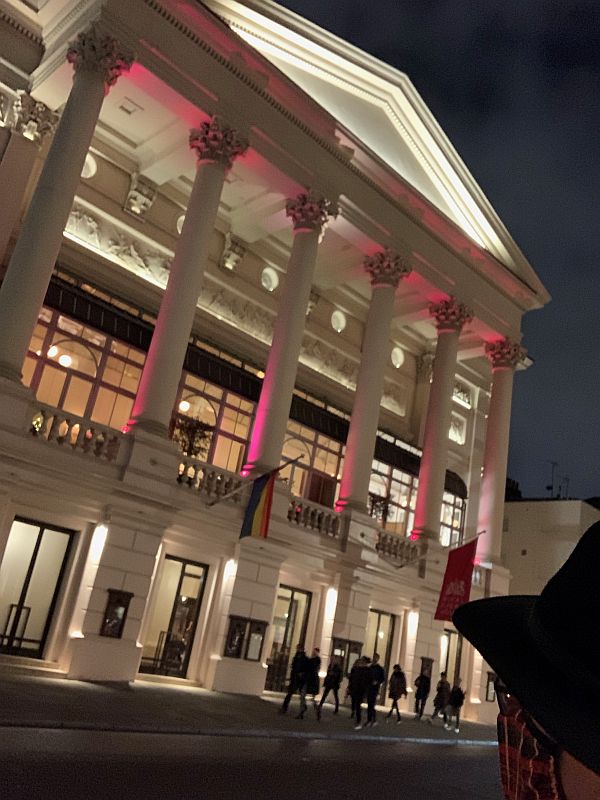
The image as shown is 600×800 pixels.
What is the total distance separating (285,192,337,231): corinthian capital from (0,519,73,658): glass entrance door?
11956 mm

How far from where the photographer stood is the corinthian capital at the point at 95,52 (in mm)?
18344

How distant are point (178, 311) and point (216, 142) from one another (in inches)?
212

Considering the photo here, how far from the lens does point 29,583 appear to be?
54.9ft

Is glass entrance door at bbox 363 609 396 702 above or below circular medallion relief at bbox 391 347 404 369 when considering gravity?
below

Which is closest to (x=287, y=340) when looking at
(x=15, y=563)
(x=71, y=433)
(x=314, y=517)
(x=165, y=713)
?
(x=314, y=517)

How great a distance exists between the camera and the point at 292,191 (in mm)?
23328

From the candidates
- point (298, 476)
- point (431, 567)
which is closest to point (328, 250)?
point (298, 476)

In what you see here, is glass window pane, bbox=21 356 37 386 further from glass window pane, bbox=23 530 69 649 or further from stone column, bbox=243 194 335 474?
stone column, bbox=243 194 335 474

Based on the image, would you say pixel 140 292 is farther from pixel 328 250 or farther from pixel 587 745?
pixel 587 745

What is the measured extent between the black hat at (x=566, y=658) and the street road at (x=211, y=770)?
6276 mm

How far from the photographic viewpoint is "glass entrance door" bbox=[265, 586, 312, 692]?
21641mm

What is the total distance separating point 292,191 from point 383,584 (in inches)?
512

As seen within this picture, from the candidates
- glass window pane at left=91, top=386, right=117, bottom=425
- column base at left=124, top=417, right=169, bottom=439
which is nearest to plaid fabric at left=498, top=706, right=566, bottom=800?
column base at left=124, top=417, right=169, bottom=439

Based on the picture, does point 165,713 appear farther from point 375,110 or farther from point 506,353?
point 506,353
